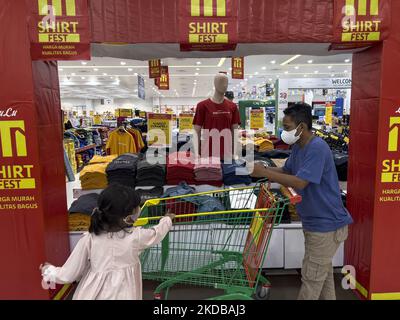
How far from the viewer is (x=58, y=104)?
12.2 feet

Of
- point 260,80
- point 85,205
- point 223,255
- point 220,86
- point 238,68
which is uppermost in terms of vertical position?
point 260,80

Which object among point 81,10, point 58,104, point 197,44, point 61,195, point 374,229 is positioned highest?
point 81,10

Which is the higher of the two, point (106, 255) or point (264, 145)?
point (264, 145)

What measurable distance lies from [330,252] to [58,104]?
311 cm

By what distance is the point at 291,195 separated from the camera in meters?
2.53

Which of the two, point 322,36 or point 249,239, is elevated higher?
point 322,36

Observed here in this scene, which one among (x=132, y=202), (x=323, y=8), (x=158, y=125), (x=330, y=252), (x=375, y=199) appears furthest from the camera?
(x=158, y=125)

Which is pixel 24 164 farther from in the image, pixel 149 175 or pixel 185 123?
pixel 185 123

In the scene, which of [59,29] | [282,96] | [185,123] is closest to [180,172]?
[59,29]

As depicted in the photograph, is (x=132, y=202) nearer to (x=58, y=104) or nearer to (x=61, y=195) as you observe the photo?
(x=61, y=195)

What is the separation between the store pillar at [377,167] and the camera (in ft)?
→ 10.2

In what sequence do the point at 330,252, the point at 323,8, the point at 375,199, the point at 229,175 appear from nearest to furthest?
the point at 330,252, the point at 323,8, the point at 375,199, the point at 229,175

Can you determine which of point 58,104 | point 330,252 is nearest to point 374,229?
point 330,252

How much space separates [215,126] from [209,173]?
2.76 ft
